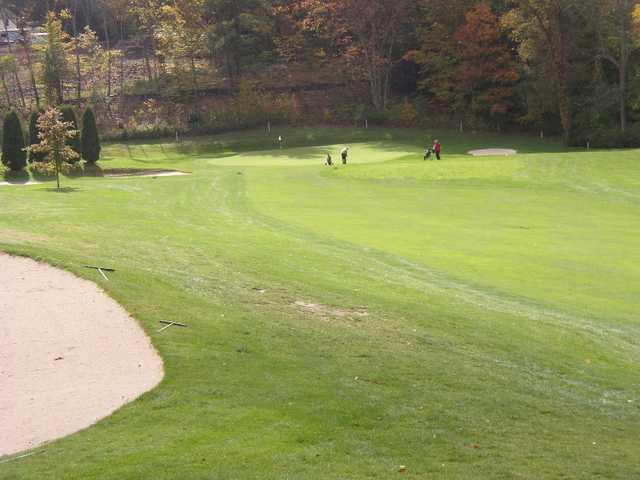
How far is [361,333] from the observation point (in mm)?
12031

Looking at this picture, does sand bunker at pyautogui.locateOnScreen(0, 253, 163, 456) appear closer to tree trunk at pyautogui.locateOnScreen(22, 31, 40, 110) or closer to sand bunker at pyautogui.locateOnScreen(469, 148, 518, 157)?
sand bunker at pyautogui.locateOnScreen(469, 148, 518, 157)

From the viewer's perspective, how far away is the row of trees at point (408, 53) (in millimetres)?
56531

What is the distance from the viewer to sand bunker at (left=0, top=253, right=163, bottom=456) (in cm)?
852

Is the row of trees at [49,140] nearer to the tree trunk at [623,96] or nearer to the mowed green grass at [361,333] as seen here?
the mowed green grass at [361,333]

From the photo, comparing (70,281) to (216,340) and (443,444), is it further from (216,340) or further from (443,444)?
(443,444)

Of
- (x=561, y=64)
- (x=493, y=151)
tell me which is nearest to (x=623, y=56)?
(x=561, y=64)

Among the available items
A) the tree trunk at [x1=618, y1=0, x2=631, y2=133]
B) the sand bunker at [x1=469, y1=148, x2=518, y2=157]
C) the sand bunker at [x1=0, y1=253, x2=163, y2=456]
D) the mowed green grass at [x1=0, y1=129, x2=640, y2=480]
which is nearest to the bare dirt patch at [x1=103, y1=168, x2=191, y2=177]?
the mowed green grass at [x1=0, y1=129, x2=640, y2=480]

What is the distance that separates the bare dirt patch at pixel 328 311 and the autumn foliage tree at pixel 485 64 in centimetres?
5301

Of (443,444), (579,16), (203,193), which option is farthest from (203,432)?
(579,16)

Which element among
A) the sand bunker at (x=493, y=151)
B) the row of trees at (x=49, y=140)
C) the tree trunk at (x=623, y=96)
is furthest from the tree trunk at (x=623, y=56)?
the row of trees at (x=49, y=140)

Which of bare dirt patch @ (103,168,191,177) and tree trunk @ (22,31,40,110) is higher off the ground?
tree trunk @ (22,31,40,110)

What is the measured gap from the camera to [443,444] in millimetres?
7922

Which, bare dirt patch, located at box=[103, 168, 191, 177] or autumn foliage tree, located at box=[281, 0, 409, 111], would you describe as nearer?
bare dirt patch, located at box=[103, 168, 191, 177]

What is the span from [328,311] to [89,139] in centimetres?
3877
